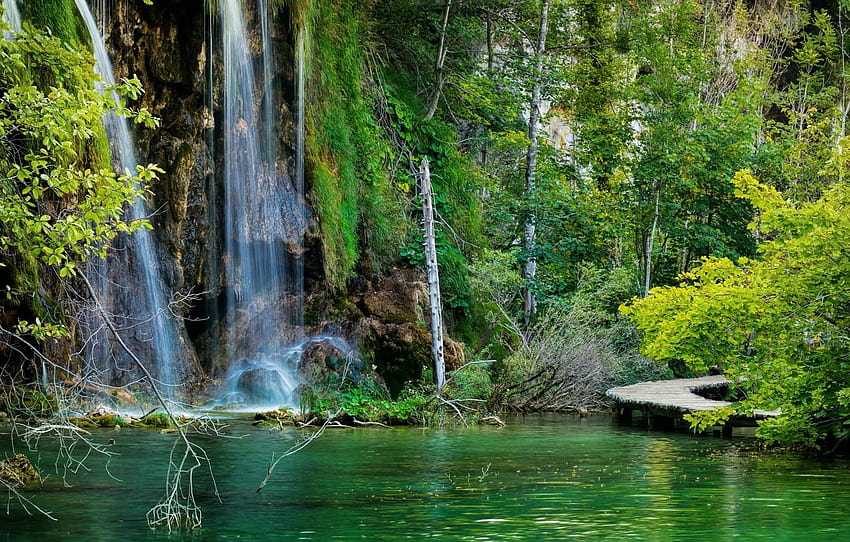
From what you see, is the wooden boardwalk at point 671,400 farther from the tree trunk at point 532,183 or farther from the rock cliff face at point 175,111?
the rock cliff face at point 175,111

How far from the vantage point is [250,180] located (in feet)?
80.6

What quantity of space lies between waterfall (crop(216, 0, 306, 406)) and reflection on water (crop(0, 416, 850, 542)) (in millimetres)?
6245

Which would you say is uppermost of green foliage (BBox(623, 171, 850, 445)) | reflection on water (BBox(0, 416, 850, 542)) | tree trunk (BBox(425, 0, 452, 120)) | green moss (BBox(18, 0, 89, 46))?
tree trunk (BBox(425, 0, 452, 120))

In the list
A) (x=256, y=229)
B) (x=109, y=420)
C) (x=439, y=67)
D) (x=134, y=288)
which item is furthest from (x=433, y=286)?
(x=439, y=67)

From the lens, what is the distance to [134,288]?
838 inches

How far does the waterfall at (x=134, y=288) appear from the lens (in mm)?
20625

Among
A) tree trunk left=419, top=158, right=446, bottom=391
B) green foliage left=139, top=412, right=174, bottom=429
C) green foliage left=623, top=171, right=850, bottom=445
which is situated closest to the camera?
green foliage left=623, top=171, right=850, bottom=445

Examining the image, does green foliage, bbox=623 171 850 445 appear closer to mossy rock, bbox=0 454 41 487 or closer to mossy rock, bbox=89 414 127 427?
mossy rock, bbox=89 414 127 427

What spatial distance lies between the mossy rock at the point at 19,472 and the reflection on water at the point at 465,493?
0.24m

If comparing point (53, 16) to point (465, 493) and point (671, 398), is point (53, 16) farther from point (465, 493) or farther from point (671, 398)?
point (671, 398)

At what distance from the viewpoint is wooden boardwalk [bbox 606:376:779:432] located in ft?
64.6

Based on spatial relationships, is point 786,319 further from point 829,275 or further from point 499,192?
point 499,192

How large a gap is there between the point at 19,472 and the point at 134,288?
32.9ft

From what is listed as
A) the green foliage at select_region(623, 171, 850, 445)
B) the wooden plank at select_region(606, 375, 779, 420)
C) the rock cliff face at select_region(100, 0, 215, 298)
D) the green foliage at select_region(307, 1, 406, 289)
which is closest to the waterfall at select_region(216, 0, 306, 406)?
the rock cliff face at select_region(100, 0, 215, 298)
